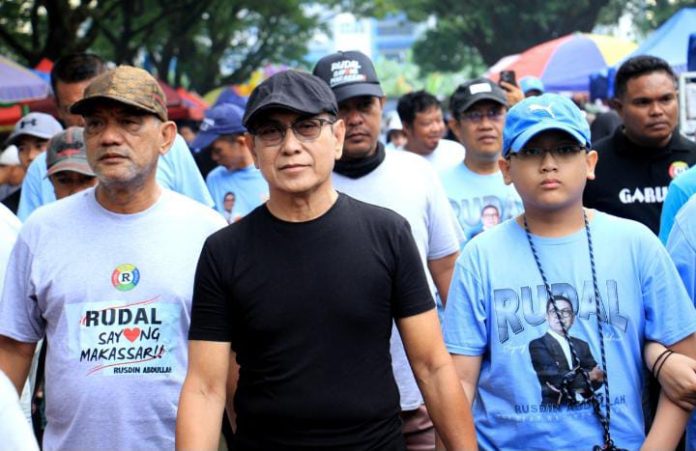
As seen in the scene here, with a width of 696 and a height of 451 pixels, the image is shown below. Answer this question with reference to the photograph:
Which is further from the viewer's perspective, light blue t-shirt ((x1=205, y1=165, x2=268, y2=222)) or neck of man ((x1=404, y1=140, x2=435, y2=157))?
neck of man ((x1=404, y1=140, x2=435, y2=157))

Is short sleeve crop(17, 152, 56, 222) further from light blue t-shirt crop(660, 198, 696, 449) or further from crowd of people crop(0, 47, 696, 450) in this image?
light blue t-shirt crop(660, 198, 696, 449)

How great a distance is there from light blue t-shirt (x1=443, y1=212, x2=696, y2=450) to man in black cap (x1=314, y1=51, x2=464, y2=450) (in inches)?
52.0

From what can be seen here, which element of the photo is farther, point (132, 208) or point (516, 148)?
point (132, 208)

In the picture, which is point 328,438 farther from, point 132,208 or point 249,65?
point 249,65

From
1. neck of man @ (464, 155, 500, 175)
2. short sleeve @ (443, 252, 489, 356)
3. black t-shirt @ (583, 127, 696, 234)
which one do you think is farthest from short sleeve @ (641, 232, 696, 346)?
neck of man @ (464, 155, 500, 175)

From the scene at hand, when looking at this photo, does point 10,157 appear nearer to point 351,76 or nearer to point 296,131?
point 351,76

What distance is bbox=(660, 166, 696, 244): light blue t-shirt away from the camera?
443 centimetres

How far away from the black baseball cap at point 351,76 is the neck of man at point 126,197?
147 centimetres

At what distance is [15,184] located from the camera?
10406mm

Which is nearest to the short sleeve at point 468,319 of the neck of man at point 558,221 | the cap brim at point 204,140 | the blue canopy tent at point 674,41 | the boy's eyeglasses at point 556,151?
the neck of man at point 558,221

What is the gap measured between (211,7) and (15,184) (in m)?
19.2

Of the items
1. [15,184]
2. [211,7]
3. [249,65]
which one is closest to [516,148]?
[15,184]

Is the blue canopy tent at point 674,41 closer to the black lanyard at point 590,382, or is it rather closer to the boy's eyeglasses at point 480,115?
the boy's eyeglasses at point 480,115

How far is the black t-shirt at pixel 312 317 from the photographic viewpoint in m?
3.38
